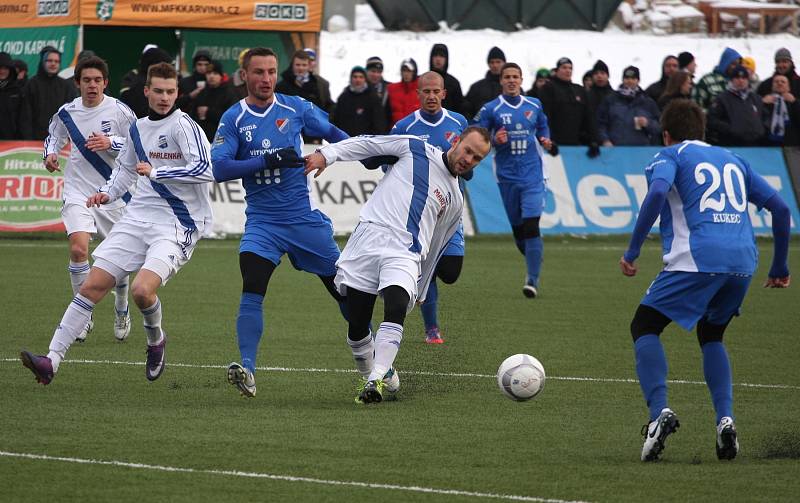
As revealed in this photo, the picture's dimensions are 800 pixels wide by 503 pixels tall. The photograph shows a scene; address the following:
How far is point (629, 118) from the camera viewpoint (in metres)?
21.3

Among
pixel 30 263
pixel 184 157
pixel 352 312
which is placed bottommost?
pixel 30 263

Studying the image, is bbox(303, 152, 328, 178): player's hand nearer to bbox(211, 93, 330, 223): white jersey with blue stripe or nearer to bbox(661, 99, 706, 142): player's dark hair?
bbox(211, 93, 330, 223): white jersey with blue stripe

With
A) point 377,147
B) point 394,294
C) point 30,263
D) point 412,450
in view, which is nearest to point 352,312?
point 394,294

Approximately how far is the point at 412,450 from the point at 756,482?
1763 mm

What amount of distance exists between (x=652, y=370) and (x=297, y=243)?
2.94m

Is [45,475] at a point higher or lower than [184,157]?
lower

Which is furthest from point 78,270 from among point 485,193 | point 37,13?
point 37,13

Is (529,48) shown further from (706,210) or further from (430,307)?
(706,210)

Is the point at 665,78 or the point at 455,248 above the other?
the point at 665,78

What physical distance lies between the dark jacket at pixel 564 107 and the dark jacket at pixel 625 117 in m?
0.46

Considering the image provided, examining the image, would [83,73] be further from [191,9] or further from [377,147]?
[191,9]

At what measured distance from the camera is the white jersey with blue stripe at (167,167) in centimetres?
927

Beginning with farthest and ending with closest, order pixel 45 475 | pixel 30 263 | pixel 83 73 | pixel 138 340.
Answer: pixel 30 263 → pixel 138 340 → pixel 83 73 → pixel 45 475

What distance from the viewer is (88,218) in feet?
38.8
